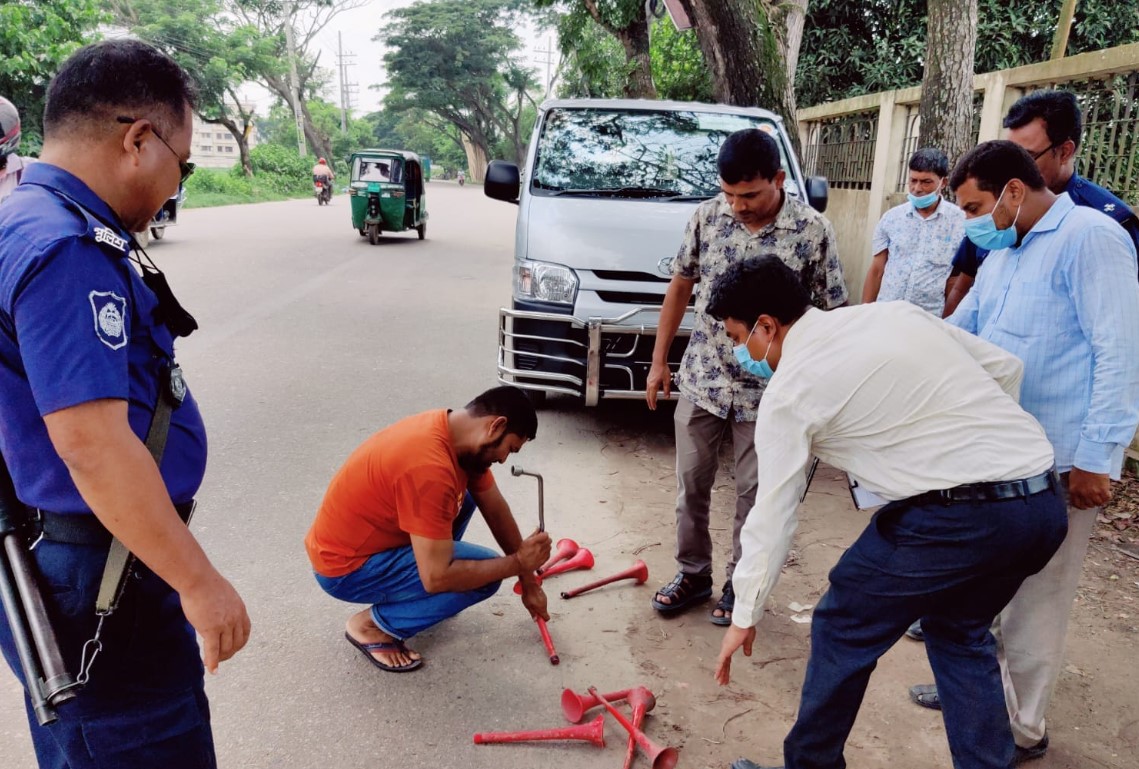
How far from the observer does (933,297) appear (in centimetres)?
458

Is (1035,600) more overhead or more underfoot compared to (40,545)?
more underfoot

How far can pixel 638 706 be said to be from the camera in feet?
8.59

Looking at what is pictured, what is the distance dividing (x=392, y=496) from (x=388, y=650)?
2.01 ft

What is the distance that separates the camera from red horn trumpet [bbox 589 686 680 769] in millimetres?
2361

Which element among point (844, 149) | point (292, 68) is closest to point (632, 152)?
point (844, 149)

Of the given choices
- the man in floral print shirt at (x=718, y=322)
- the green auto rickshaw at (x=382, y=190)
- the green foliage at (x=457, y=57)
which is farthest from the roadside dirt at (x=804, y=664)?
the green foliage at (x=457, y=57)

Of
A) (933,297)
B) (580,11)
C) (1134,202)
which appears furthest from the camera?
(580,11)

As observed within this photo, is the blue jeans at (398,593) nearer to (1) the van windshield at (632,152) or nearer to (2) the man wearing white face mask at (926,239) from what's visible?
(2) the man wearing white face mask at (926,239)

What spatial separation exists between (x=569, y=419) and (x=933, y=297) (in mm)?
2471

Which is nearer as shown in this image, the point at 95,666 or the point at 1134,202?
the point at 95,666

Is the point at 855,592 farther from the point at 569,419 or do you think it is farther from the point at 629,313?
the point at 569,419

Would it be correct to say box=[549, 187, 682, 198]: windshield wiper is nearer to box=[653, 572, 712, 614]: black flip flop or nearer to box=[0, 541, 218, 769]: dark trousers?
box=[653, 572, 712, 614]: black flip flop

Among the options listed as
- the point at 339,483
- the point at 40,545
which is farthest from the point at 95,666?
the point at 339,483

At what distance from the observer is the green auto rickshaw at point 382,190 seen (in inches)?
617
